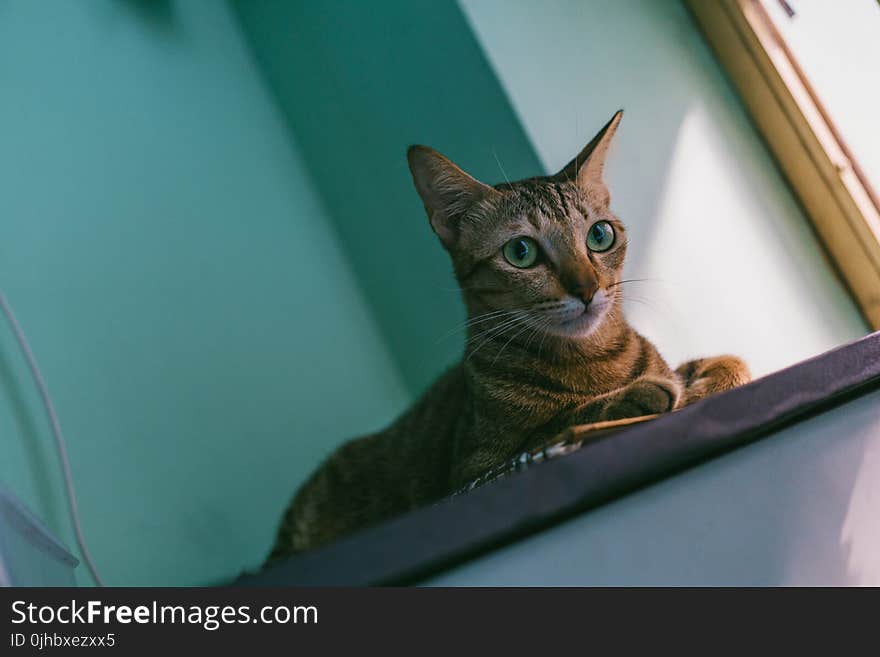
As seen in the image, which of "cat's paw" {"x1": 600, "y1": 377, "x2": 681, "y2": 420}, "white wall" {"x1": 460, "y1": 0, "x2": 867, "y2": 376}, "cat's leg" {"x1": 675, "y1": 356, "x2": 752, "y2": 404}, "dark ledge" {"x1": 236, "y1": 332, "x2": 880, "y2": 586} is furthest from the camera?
"white wall" {"x1": 460, "y1": 0, "x2": 867, "y2": 376}

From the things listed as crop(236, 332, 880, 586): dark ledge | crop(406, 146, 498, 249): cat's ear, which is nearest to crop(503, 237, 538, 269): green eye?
crop(406, 146, 498, 249): cat's ear

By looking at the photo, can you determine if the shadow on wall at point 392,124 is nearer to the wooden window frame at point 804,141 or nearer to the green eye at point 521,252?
the green eye at point 521,252

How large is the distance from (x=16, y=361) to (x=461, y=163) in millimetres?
937

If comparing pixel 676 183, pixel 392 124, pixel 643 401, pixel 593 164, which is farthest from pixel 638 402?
pixel 392 124

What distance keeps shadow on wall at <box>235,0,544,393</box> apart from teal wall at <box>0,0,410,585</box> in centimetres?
7

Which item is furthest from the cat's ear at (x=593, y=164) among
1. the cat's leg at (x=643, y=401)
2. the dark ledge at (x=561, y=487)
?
the dark ledge at (x=561, y=487)

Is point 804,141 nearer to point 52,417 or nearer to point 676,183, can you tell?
point 676,183

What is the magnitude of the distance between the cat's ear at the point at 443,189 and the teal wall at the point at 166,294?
0.69m

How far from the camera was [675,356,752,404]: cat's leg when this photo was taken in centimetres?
95

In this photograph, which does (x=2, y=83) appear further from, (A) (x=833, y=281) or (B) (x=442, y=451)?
(A) (x=833, y=281)

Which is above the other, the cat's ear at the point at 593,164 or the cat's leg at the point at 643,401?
the cat's ear at the point at 593,164

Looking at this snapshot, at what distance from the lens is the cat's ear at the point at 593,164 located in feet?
3.74

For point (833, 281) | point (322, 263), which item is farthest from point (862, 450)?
point (322, 263)

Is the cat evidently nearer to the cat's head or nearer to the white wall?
the cat's head
